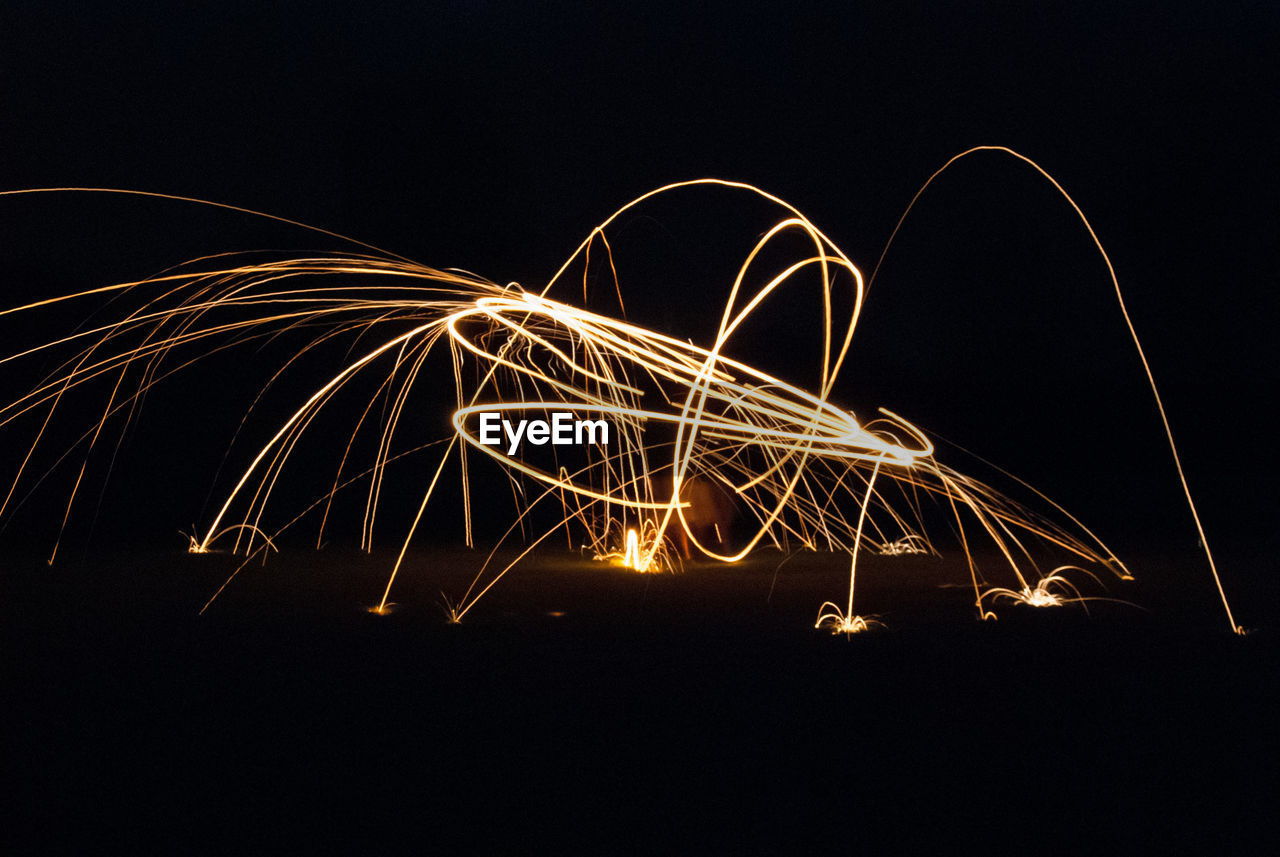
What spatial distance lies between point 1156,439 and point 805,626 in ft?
54.1

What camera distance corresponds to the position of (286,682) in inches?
220

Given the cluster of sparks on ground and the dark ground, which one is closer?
the dark ground

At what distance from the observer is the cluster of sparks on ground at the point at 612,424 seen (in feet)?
25.3

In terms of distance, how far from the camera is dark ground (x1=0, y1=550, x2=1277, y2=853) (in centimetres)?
378

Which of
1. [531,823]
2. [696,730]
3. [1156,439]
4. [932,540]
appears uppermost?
[1156,439]

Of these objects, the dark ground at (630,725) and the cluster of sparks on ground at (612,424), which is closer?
the dark ground at (630,725)

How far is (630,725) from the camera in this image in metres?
4.86

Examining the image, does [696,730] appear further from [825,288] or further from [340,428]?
[340,428]

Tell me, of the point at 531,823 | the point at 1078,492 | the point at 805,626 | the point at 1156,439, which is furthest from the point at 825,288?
the point at 1156,439

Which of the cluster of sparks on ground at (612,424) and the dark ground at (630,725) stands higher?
the cluster of sparks on ground at (612,424)

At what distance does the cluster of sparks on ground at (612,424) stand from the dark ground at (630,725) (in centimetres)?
74

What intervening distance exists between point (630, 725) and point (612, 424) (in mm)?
10711

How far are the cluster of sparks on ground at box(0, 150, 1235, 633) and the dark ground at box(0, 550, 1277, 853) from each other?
736 mm

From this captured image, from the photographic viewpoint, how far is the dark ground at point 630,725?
3.78 meters
